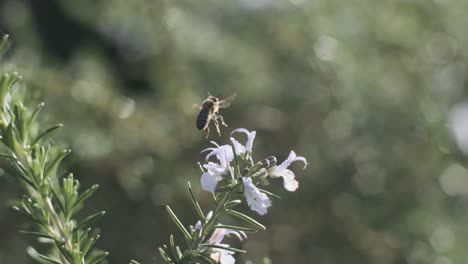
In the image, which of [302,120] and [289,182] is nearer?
[289,182]

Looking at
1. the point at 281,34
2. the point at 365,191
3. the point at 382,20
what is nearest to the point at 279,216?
the point at 365,191

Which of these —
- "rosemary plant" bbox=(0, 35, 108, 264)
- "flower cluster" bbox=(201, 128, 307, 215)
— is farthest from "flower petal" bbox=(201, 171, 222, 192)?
"rosemary plant" bbox=(0, 35, 108, 264)

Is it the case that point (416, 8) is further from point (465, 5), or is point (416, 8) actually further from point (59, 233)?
point (59, 233)

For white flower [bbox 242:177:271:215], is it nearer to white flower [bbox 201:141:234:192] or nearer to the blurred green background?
white flower [bbox 201:141:234:192]

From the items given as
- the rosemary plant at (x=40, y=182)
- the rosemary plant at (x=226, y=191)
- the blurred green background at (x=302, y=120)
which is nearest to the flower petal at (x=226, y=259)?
the rosemary plant at (x=226, y=191)

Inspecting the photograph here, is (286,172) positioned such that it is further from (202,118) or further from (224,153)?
(202,118)

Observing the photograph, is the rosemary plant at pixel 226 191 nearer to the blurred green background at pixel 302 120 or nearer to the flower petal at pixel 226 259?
the flower petal at pixel 226 259

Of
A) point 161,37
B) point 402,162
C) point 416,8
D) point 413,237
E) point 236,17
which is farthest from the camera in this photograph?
point 236,17

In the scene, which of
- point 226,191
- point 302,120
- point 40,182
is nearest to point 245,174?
point 226,191
